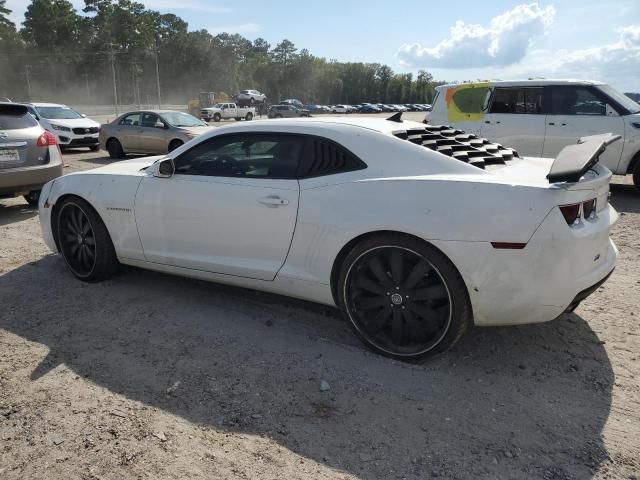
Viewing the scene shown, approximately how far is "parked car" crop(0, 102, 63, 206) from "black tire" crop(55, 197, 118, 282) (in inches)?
118

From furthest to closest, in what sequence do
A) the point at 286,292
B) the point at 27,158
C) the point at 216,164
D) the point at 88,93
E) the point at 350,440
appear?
the point at 88,93 → the point at 27,158 → the point at 216,164 → the point at 286,292 → the point at 350,440

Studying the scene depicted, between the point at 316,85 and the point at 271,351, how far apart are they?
121 metres

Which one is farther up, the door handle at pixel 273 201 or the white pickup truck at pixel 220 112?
the door handle at pixel 273 201

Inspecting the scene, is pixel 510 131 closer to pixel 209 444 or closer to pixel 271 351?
pixel 271 351

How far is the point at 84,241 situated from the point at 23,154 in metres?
3.50

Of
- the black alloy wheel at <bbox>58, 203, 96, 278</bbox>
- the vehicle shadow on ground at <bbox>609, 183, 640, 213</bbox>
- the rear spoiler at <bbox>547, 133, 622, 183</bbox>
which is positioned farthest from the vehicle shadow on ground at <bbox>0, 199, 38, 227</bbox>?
the vehicle shadow on ground at <bbox>609, 183, 640, 213</bbox>

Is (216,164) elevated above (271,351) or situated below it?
above

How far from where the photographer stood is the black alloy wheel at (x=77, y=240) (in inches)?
178

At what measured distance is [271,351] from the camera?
337 cm

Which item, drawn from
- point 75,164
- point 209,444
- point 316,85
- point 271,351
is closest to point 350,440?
point 209,444

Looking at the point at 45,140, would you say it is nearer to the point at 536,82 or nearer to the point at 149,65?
the point at 536,82

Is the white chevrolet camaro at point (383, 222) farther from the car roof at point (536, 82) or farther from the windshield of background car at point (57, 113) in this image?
the windshield of background car at point (57, 113)

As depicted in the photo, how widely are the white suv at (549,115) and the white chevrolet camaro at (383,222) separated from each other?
5079mm

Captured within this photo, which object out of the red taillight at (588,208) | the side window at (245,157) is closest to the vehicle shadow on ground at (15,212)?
the side window at (245,157)
